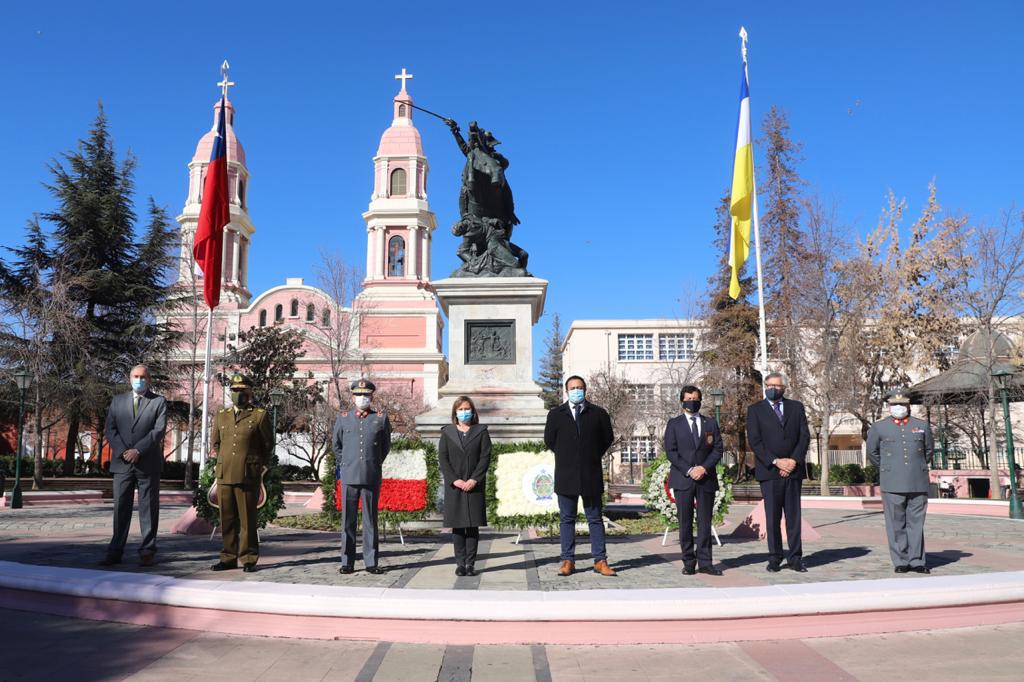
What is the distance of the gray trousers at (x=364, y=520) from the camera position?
7418mm

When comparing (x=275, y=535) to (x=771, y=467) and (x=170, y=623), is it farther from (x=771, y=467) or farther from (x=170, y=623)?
(x=771, y=467)

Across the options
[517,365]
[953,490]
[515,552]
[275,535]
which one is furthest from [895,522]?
[953,490]

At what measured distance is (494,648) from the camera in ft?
17.5

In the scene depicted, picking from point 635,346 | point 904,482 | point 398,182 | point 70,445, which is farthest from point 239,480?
point 635,346

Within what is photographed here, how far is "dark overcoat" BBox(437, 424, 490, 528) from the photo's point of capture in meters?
7.39

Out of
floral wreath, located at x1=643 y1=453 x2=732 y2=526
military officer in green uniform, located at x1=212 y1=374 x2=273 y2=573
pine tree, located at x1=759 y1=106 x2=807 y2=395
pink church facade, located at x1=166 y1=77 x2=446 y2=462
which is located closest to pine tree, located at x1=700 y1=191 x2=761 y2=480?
pine tree, located at x1=759 y1=106 x2=807 y2=395

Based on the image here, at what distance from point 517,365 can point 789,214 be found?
98.4 ft

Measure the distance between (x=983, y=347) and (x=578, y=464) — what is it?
27.0 metres

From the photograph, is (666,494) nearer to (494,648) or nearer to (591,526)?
(591,526)

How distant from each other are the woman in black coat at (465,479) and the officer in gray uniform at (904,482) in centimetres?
389

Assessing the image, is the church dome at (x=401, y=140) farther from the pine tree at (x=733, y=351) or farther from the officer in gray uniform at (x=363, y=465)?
the officer in gray uniform at (x=363, y=465)

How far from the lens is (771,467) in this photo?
7672 millimetres

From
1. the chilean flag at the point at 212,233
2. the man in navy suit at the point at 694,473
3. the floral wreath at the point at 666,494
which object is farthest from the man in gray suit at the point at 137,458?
the chilean flag at the point at 212,233

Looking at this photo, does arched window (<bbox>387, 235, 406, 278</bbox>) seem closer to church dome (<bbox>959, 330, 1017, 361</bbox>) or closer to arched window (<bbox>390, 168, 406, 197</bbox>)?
arched window (<bbox>390, 168, 406, 197</bbox>)
